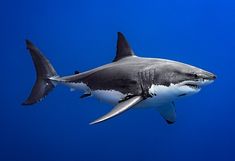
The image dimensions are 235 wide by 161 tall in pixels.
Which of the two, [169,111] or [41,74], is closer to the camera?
[169,111]

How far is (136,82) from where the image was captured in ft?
13.5

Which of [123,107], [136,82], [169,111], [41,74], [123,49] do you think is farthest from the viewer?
[41,74]

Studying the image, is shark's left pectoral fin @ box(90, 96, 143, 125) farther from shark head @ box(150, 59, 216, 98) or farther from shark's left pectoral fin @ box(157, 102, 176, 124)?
shark's left pectoral fin @ box(157, 102, 176, 124)

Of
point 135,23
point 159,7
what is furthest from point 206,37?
point 135,23


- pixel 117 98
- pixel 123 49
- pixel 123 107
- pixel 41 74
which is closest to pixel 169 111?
pixel 117 98

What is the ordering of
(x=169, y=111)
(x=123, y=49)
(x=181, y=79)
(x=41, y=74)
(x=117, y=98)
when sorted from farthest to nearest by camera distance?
(x=41, y=74)
(x=123, y=49)
(x=169, y=111)
(x=117, y=98)
(x=181, y=79)

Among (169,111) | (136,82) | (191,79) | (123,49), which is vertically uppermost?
(123,49)

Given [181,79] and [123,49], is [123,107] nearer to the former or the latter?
[181,79]

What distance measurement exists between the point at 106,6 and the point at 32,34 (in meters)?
2.72

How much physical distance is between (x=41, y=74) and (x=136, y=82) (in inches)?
95.9

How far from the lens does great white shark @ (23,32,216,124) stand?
12.1 feet

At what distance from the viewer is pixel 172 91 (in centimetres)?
381

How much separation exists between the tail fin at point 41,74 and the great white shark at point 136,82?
0.02 m

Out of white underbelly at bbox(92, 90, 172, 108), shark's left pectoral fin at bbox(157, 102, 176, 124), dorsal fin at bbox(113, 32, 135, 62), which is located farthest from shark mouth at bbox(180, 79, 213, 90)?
dorsal fin at bbox(113, 32, 135, 62)
